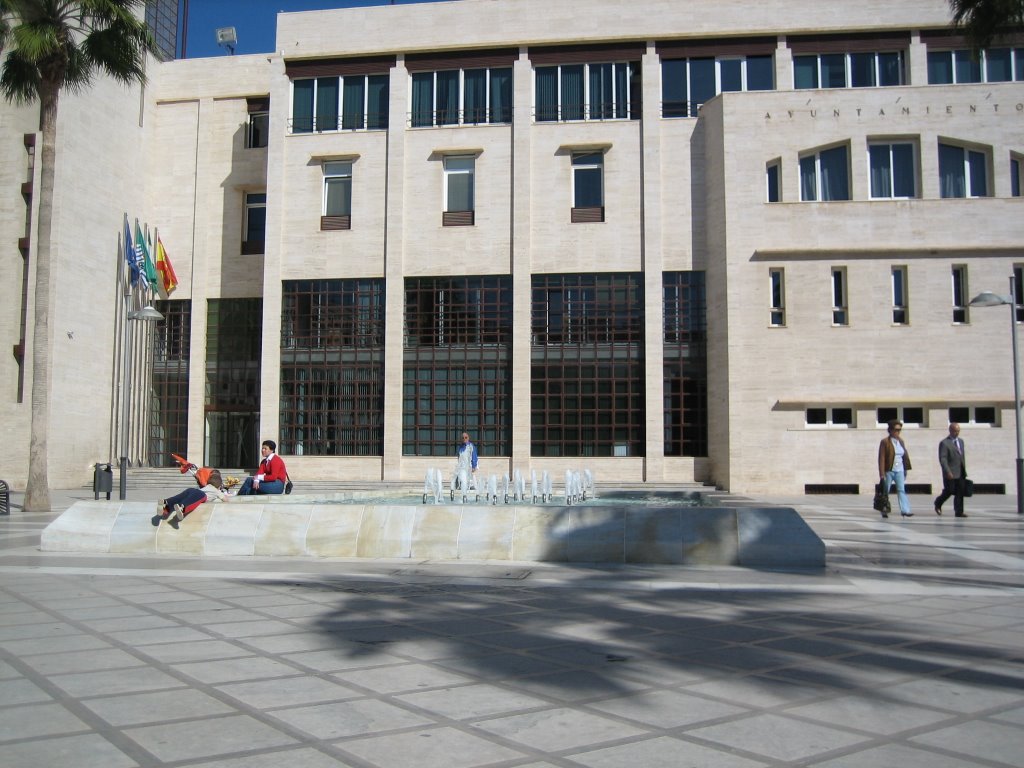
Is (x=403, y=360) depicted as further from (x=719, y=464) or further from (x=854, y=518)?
(x=854, y=518)

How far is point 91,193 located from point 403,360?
12.4 meters

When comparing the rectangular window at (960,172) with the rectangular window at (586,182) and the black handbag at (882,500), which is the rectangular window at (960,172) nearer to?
the rectangular window at (586,182)

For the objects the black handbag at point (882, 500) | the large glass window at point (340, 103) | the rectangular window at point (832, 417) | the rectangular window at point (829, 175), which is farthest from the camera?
the large glass window at point (340, 103)

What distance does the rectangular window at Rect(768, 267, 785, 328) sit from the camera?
28.4 meters

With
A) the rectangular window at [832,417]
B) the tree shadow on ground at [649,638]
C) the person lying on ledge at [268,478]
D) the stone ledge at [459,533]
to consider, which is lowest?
the tree shadow on ground at [649,638]

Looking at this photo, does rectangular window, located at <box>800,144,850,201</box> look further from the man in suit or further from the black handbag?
the black handbag

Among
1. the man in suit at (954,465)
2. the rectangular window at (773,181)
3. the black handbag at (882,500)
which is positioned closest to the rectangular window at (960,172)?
the rectangular window at (773,181)

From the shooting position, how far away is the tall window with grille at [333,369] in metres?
31.3

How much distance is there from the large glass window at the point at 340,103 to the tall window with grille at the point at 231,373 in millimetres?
7151

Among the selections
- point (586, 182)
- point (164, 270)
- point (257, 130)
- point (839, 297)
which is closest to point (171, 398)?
point (164, 270)

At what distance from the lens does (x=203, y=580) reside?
36.3 feet

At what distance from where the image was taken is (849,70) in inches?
1195

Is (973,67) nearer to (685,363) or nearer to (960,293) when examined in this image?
(960,293)

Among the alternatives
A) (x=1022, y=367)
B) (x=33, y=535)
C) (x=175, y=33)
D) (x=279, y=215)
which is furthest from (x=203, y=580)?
(x=175, y=33)
